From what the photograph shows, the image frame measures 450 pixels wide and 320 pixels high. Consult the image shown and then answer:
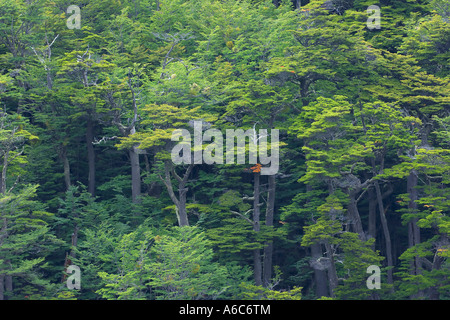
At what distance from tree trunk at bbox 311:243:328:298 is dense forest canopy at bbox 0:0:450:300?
72 millimetres

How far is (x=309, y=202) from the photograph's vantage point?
25453mm

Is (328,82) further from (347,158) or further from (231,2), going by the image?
(231,2)

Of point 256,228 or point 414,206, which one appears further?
point 256,228

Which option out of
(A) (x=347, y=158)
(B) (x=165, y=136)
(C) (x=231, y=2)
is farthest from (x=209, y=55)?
(A) (x=347, y=158)

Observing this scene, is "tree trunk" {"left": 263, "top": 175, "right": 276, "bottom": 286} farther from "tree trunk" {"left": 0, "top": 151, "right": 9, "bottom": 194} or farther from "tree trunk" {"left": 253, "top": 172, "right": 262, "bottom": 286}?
"tree trunk" {"left": 0, "top": 151, "right": 9, "bottom": 194}

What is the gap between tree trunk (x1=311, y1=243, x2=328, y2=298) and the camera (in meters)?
24.9

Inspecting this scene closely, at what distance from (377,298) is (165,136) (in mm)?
8807

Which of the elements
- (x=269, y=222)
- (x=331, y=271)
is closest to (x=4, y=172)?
(x=269, y=222)

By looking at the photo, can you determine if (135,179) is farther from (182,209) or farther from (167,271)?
(167,271)

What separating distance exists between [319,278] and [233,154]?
566 centimetres

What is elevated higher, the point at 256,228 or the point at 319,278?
the point at 256,228

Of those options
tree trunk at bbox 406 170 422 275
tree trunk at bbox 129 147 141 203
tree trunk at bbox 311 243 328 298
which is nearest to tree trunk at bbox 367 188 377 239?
tree trunk at bbox 406 170 422 275

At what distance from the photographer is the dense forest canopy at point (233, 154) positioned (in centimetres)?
2250

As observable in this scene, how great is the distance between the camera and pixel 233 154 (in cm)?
2386
